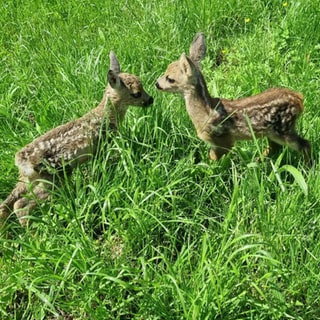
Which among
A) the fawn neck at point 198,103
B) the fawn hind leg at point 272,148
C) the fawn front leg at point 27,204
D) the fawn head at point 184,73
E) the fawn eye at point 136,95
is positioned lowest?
the fawn hind leg at point 272,148

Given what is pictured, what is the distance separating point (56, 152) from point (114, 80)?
2.72ft

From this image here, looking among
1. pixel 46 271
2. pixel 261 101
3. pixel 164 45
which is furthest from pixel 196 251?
pixel 164 45

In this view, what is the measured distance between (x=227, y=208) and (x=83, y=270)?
1097 millimetres

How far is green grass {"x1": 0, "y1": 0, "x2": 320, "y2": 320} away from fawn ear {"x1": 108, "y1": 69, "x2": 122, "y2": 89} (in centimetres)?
33

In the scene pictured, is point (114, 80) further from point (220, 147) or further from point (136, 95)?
point (220, 147)

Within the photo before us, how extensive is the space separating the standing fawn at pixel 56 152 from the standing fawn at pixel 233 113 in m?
0.46

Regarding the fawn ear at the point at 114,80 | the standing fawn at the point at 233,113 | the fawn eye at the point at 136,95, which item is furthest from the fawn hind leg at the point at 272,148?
the fawn ear at the point at 114,80

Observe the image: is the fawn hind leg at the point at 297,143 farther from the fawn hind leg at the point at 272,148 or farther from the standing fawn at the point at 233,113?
the fawn hind leg at the point at 272,148

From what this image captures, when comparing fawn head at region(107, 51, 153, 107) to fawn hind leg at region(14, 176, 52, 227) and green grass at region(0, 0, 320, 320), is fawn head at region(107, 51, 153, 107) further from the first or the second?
fawn hind leg at region(14, 176, 52, 227)

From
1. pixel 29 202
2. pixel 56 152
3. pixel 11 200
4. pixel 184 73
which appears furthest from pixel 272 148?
pixel 11 200

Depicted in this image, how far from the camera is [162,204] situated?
3.89 m

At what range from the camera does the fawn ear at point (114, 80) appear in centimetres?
463

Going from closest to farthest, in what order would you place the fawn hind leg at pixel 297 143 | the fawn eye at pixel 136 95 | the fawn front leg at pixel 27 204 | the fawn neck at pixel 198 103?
the fawn front leg at pixel 27 204 < the fawn hind leg at pixel 297 143 < the fawn neck at pixel 198 103 < the fawn eye at pixel 136 95

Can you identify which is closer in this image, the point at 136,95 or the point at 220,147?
the point at 220,147
